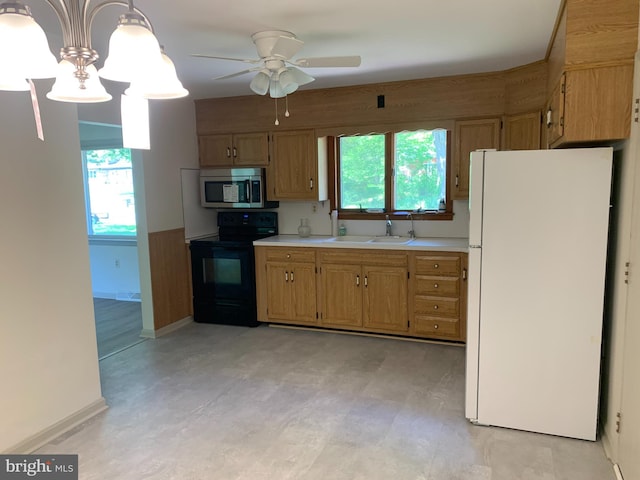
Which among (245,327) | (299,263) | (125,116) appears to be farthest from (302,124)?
(125,116)

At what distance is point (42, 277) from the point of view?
8.68ft

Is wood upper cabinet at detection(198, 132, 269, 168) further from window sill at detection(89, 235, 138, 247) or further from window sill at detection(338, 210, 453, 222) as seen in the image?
window sill at detection(89, 235, 138, 247)

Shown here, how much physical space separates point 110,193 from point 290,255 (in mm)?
2926

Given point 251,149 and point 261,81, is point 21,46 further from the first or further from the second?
point 251,149

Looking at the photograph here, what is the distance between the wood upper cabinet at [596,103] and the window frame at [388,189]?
6.15 ft

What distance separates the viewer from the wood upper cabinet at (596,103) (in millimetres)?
2234

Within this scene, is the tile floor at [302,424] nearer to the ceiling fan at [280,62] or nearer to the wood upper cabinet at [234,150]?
the wood upper cabinet at [234,150]

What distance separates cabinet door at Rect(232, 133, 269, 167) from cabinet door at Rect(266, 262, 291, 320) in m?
1.14

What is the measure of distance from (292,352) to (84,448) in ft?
5.95

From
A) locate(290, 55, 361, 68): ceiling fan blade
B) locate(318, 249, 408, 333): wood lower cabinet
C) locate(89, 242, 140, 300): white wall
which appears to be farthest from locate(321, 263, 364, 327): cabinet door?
locate(89, 242, 140, 300): white wall

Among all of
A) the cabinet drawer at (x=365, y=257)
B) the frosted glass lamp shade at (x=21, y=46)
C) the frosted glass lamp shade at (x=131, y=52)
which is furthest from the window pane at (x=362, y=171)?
the frosted glass lamp shade at (x=21, y=46)

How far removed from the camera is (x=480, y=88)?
3998mm

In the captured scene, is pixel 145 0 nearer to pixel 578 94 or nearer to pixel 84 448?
pixel 578 94

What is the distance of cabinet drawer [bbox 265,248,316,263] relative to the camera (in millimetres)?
4449
